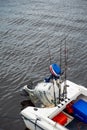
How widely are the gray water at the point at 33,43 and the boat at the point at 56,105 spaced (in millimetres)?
1779

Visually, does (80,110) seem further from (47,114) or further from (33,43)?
(33,43)

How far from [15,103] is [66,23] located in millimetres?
10546

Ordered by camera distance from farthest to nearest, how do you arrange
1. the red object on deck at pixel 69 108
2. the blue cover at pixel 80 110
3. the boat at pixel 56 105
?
the red object on deck at pixel 69 108
the blue cover at pixel 80 110
the boat at pixel 56 105

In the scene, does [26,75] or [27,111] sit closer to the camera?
[27,111]

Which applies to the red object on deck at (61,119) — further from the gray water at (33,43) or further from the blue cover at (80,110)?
the gray water at (33,43)

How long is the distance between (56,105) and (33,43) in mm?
9324

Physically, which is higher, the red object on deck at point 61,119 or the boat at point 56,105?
the boat at point 56,105

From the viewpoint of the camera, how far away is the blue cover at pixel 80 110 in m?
10.5

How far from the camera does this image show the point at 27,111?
10758 mm

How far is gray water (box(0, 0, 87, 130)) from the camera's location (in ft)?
47.5

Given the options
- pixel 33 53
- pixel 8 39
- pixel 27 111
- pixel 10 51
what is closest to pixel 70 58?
pixel 33 53

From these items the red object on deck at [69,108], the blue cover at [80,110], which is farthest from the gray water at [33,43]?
the blue cover at [80,110]

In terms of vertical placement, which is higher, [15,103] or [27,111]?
[27,111]

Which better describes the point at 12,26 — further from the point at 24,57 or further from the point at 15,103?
the point at 15,103
